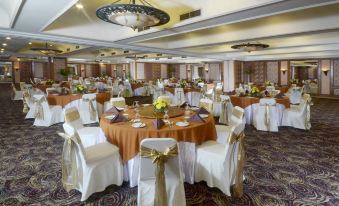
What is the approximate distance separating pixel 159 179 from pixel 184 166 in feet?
3.06

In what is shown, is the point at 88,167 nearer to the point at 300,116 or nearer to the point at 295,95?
the point at 300,116

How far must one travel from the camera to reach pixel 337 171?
3699 mm

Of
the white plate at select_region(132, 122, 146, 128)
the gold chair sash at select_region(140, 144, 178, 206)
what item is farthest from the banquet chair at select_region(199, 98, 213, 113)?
the gold chair sash at select_region(140, 144, 178, 206)

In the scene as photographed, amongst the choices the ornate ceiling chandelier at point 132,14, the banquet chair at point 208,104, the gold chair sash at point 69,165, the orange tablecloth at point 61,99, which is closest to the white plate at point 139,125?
the gold chair sash at point 69,165

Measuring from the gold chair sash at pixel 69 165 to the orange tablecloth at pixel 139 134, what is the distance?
586 millimetres

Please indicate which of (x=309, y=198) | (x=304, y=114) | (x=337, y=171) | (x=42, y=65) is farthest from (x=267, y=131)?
(x=42, y=65)

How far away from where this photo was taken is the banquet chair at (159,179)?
2410 millimetres

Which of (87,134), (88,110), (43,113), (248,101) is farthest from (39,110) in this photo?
(248,101)

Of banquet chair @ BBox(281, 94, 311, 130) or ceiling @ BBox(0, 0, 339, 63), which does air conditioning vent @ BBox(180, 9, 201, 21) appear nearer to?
ceiling @ BBox(0, 0, 339, 63)

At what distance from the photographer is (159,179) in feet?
8.02

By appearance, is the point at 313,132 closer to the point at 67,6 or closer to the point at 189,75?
the point at 67,6

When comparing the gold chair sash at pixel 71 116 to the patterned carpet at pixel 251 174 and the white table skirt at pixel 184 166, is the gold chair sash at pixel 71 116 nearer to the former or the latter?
the patterned carpet at pixel 251 174

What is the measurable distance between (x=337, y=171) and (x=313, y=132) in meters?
2.61

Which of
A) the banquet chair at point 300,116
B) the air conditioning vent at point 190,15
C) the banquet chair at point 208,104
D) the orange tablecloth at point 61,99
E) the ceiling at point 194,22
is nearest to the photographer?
the ceiling at point 194,22
